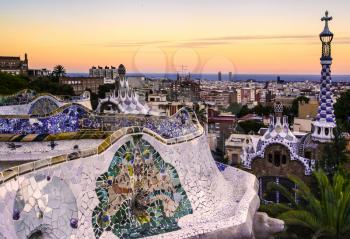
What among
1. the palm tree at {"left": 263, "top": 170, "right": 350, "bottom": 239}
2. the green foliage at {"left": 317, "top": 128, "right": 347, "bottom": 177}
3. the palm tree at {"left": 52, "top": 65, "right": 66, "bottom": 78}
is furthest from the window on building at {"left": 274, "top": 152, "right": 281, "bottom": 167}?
the palm tree at {"left": 52, "top": 65, "right": 66, "bottom": 78}

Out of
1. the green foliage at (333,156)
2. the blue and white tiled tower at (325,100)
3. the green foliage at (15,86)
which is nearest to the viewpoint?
the green foliage at (333,156)

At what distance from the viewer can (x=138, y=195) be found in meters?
6.26

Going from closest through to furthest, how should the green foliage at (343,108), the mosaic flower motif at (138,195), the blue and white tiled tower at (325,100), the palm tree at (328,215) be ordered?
the mosaic flower motif at (138,195), the palm tree at (328,215), the blue and white tiled tower at (325,100), the green foliage at (343,108)

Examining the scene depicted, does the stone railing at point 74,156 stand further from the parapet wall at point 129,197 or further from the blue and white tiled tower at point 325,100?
the blue and white tiled tower at point 325,100

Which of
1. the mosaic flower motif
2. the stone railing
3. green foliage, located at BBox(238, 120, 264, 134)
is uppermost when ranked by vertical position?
the stone railing

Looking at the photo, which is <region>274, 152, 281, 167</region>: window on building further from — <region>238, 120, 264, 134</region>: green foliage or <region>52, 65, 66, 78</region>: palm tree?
<region>52, 65, 66, 78</region>: palm tree

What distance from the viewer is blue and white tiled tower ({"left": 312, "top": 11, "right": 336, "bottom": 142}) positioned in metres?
18.6

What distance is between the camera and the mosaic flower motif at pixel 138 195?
588 centimetres

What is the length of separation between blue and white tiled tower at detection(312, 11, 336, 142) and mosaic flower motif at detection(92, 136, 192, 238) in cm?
1320

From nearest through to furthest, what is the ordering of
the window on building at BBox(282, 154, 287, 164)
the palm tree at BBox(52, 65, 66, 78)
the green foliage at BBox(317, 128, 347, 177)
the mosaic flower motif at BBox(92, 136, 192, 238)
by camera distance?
the mosaic flower motif at BBox(92, 136, 192, 238) < the green foliage at BBox(317, 128, 347, 177) < the window on building at BBox(282, 154, 287, 164) < the palm tree at BBox(52, 65, 66, 78)

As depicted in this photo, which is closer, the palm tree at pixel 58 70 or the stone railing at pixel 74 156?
the stone railing at pixel 74 156

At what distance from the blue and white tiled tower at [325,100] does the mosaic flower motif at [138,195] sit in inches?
520

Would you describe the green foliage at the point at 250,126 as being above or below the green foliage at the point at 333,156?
below

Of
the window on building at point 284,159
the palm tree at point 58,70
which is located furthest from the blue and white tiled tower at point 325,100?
the palm tree at point 58,70
